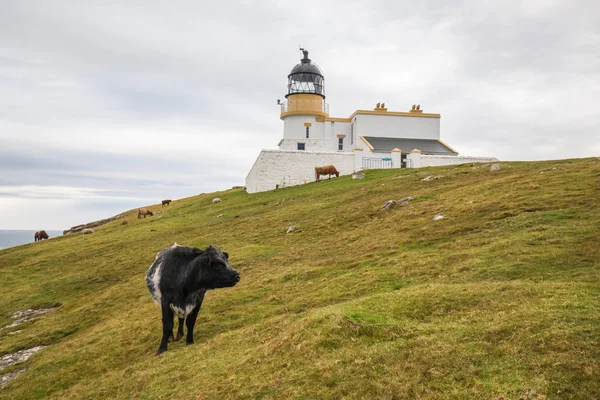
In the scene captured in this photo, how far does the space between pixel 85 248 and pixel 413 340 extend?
3423 cm

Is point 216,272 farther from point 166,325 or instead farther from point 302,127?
point 302,127

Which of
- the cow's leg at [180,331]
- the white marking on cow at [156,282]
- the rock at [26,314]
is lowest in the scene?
the rock at [26,314]

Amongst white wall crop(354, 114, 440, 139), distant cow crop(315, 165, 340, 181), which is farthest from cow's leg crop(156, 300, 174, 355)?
white wall crop(354, 114, 440, 139)

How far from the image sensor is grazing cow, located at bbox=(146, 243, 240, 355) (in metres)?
12.2

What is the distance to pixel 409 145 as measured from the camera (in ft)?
196

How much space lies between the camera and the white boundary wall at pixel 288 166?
48.8m

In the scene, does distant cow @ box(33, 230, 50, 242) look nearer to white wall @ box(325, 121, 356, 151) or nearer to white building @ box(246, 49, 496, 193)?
white building @ box(246, 49, 496, 193)

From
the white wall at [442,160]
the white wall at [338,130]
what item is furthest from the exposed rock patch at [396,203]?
the white wall at [338,130]

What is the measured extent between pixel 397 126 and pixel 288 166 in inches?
830

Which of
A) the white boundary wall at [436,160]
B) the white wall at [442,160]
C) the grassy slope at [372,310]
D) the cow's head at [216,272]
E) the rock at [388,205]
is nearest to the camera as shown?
the grassy slope at [372,310]

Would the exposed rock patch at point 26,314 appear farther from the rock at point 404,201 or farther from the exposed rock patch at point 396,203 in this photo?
the rock at point 404,201

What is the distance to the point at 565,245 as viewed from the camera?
14.2 meters

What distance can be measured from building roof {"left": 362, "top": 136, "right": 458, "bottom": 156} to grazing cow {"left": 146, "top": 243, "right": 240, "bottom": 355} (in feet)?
146

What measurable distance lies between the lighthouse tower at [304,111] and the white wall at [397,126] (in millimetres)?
5320
